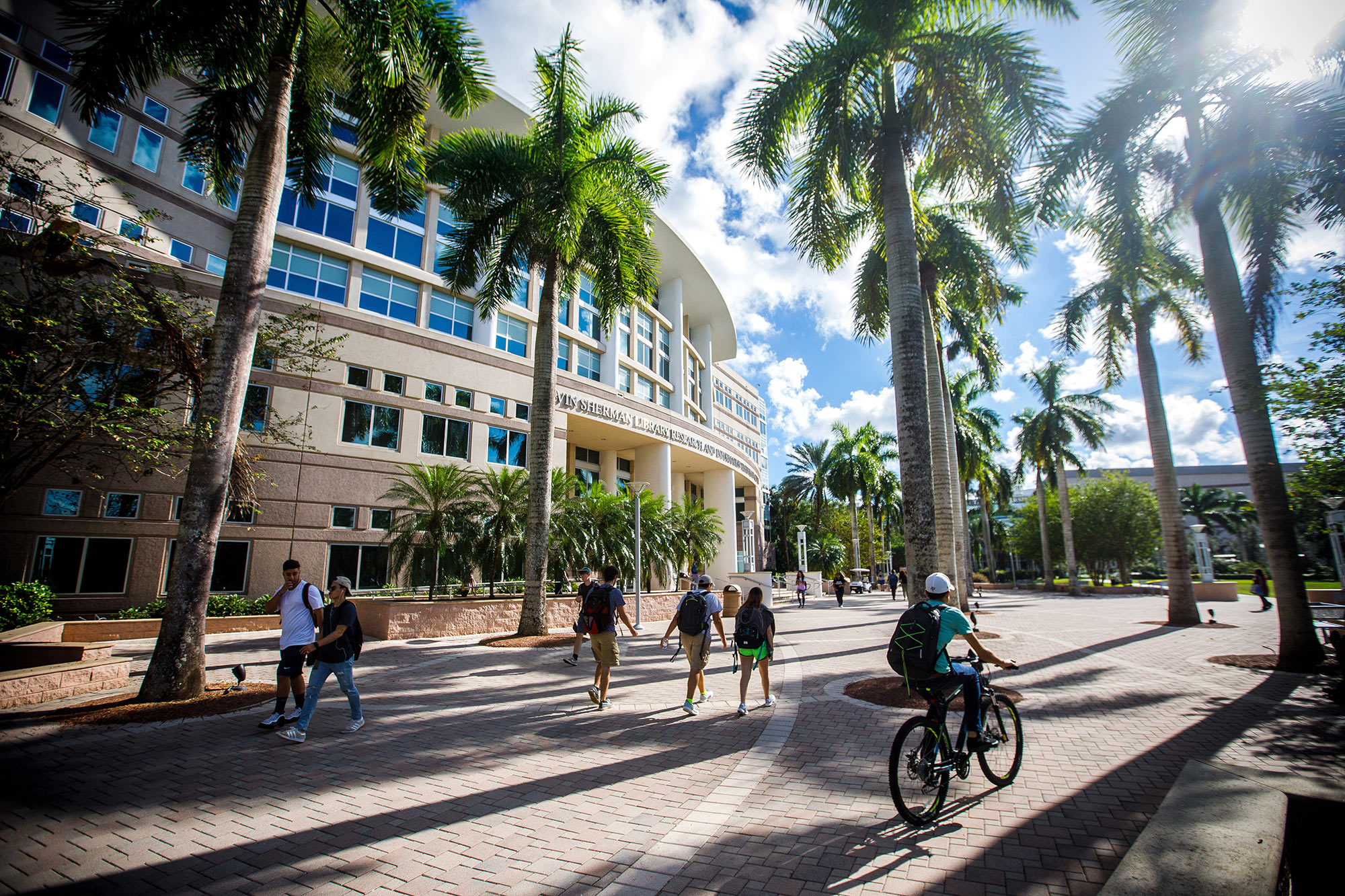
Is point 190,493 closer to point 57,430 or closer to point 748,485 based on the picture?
point 57,430

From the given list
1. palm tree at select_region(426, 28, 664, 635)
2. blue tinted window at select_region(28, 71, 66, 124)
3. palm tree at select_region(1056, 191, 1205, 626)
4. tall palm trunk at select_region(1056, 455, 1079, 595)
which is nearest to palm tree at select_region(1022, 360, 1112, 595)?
tall palm trunk at select_region(1056, 455, 1079, 595)

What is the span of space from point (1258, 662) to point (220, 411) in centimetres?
1760

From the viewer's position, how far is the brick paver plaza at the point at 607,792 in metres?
3.50

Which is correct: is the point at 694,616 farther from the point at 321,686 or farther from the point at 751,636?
the point at 321,686

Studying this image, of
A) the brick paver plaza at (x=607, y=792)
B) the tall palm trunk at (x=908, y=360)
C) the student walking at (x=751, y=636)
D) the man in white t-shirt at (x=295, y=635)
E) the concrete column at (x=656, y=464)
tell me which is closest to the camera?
the brick paver plaza at (x=607, y=792)

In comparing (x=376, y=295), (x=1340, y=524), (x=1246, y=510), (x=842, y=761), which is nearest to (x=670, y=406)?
(x=376, y=295)

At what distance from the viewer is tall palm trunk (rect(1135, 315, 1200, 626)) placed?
16.6 metres

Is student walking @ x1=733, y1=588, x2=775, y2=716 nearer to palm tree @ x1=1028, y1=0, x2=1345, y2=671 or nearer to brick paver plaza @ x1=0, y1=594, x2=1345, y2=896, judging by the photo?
brick paver plaza @ x1=0, y1=594, x2=1345, y2=896

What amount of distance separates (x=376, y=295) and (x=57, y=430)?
1623 centimetres

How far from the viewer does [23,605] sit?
40.0 feet

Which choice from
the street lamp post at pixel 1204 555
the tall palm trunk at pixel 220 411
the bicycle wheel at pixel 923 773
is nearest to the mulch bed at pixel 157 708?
the tall palm trunk at pixel 220 411

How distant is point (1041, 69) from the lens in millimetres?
9203

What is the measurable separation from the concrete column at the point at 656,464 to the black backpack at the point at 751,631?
84.6 ft

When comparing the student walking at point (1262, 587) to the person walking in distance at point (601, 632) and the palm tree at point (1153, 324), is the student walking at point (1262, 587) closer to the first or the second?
the palm tree at point (1153, 324)
